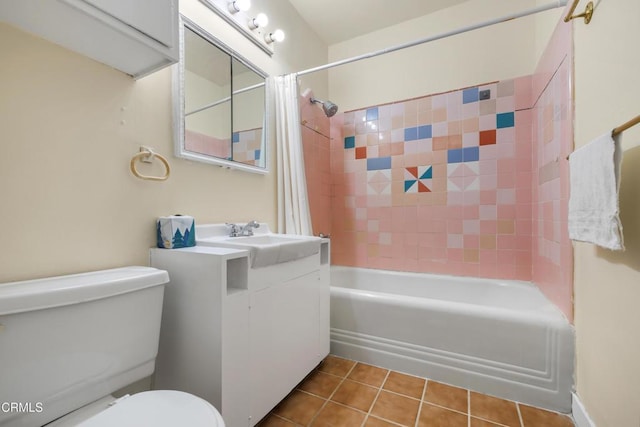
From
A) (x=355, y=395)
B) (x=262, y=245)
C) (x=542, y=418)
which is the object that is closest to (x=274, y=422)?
(x=355, y=395)

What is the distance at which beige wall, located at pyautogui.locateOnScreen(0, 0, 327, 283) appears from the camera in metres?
0.84

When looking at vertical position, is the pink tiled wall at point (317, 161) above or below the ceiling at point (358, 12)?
below

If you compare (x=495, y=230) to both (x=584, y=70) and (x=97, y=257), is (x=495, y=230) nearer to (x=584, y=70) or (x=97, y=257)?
(x=584, y=70)

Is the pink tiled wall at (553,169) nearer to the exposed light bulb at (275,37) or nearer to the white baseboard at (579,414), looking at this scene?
the white baseboard at (579,414)

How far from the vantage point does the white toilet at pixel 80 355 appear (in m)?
0.68

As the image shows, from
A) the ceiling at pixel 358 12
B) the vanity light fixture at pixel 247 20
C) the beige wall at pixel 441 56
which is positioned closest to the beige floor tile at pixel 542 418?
the beige wall at pixel 441 56

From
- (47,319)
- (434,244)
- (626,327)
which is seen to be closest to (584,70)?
(626,327)

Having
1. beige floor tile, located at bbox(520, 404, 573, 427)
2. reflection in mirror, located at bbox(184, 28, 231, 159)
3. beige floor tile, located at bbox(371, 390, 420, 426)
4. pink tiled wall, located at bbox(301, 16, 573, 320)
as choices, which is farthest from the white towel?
reflection in mirror, located at bbox(184, 28, 231, 159)

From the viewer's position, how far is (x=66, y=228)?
37.1 inches

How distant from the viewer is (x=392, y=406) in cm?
134

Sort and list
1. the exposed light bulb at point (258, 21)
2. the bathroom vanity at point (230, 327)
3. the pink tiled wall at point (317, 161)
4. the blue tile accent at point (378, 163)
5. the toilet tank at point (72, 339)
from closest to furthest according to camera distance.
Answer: the toilet tank at point (72, 339), the bathroom vanity at point (230, 327), the exposed light bulb at point (258, 21), the pink tiled wall at point (317, 161), the blue tile accent at point (378, 163)

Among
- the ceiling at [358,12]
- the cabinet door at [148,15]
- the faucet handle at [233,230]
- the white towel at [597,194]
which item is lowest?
the faucet handle at [233,230]

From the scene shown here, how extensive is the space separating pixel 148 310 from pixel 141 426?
0.36 meters

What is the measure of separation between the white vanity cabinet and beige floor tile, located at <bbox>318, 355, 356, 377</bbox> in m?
1.75
